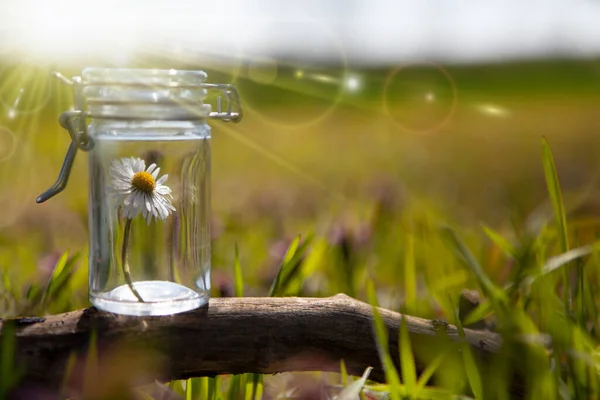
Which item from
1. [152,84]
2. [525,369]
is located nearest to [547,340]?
[525,369]

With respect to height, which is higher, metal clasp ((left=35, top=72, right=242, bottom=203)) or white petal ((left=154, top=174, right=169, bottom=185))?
metal clasp ((left=35, top=72, right=242, bottom=203))

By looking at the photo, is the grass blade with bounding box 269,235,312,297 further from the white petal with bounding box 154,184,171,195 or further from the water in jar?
the white petal with bounding box 154,184,171,195

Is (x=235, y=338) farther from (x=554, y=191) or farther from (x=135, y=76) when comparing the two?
(x=554, y=191)

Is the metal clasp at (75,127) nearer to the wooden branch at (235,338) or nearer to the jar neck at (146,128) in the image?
the jar neck at (146,128)

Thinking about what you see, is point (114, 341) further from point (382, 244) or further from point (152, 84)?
point (382, 244)

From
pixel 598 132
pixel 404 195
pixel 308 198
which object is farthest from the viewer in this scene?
pixel 598 132

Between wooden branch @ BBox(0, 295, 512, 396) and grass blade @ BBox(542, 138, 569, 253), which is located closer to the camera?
wooden branch @ BBox(0, 295, 512, 396)

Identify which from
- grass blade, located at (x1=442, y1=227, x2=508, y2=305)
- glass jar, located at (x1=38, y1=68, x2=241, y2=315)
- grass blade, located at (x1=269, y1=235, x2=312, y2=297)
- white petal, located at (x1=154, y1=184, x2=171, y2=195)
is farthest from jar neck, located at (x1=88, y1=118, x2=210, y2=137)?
grass blade, located at (x1=442, y1=227, x2=508, y2=305)
